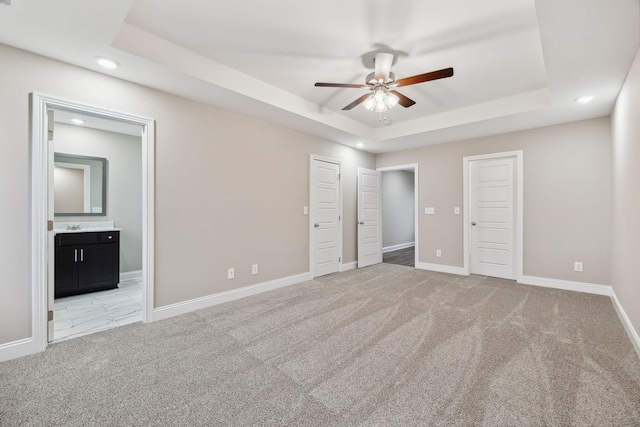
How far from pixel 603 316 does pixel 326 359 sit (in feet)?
10.3

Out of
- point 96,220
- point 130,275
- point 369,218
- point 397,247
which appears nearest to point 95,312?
point 130,275

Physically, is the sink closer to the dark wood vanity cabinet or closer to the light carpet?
the dark wood vanity cabinet

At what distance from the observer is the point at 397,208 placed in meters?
8.12

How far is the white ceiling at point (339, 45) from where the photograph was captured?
1.92m

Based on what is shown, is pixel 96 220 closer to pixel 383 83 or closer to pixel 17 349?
pixel 17 349

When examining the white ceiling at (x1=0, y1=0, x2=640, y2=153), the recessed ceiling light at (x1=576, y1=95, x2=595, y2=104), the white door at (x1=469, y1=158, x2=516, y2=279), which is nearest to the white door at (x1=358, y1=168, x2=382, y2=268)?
the white door at (x1=469, y1=158, x2=516, y2=279)

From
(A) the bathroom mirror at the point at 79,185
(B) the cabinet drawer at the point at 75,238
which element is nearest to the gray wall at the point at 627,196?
(B) the cabinet drawer at the point at 75,238

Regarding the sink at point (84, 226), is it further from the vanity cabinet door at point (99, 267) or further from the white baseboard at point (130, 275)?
the white baseboard at point (130, 275)

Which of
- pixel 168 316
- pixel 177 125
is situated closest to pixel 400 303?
pixel 168 316

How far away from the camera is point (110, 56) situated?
2.31m

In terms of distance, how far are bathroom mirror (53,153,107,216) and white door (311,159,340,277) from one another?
11.5 feet

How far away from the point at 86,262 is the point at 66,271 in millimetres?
231

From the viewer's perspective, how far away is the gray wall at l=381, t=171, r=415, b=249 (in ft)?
25.3

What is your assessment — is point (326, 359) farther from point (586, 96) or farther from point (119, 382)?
point (586, 96)
